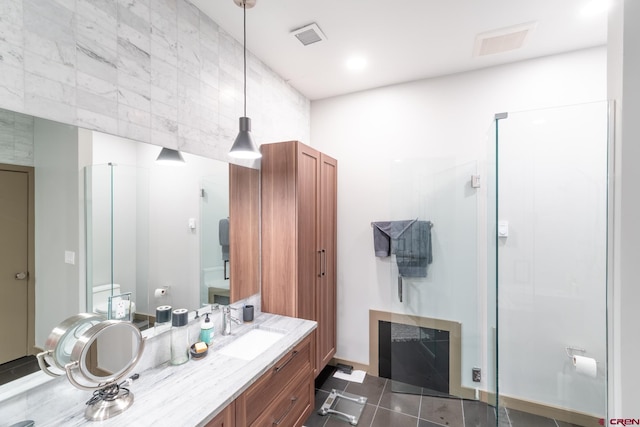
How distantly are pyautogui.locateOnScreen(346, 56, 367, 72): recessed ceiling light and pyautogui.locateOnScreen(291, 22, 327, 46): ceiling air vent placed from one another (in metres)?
0.36

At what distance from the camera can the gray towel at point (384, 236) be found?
2467mm

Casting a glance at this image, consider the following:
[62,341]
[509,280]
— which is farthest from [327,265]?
[62,341]

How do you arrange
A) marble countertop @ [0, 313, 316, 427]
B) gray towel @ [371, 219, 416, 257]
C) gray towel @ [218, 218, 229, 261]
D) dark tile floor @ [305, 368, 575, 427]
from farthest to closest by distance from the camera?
gray towel @ [371, 219, 416, 257] → dark tile floor @ [305, 368, 575, 427] → gray towel @ [218, 218, 229, 261] → marble countertop @ [0, 313, 316, 427]

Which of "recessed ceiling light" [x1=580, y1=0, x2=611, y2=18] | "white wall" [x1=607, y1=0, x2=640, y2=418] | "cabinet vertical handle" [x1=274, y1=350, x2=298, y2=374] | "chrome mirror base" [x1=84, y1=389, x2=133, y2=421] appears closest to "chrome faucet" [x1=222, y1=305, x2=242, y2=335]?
"cabinet vertical handle" [x1=274, y1=350, x2=298, y2=374]

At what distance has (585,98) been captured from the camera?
1992 mm

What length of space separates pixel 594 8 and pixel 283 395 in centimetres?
301

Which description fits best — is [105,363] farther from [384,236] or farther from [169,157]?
[384,236]

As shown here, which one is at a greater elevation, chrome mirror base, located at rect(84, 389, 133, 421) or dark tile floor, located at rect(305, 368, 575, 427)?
chrome mirror base, located at rect(84, 389, 133, 421)

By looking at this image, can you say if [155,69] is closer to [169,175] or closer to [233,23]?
[169,175]

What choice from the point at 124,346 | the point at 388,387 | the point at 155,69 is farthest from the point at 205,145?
the point at 388,387

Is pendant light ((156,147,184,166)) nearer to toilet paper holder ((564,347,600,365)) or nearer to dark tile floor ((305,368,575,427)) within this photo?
dark tile floor ((305,368,575,427))

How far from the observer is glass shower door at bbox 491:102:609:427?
1753mm

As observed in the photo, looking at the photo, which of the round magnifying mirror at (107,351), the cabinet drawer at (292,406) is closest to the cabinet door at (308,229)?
the cabinet drawer at (292,406)

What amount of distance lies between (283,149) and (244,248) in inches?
32.6
